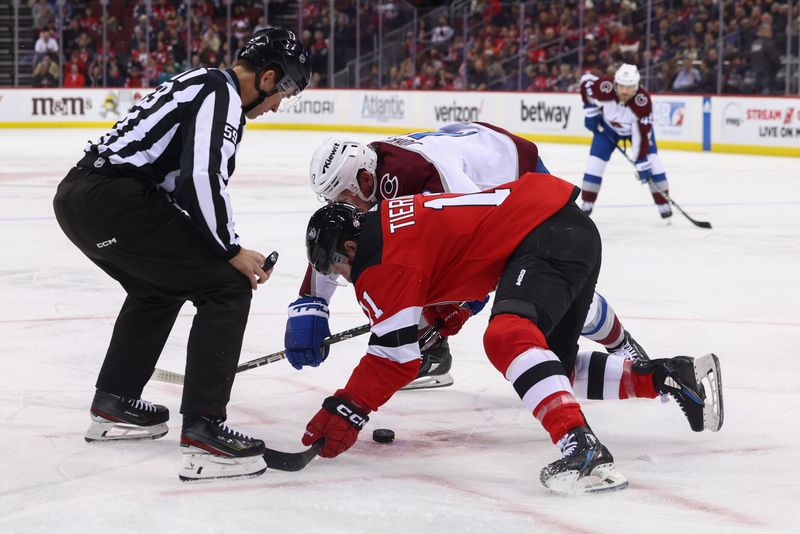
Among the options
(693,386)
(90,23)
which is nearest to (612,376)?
(693,386)

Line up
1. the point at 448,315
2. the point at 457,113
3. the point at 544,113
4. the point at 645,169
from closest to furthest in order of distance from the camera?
the point at 448,315
the point at 645,169
the point at 544,113
the point at 457,113

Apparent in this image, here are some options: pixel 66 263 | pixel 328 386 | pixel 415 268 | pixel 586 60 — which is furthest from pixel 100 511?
pixel 586 60

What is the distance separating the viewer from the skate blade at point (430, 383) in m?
3.70

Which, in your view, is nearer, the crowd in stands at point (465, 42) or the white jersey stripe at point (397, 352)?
the white jersey stripe at point (397, 352)

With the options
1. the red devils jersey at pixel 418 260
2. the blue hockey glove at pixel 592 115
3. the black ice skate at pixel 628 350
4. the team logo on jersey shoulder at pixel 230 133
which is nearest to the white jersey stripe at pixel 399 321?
the red devils jersey at pixel 418 260

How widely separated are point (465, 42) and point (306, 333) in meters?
15.0

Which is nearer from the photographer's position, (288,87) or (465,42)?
(288,87)

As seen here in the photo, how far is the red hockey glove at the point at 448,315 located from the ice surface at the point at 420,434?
0.80 ft

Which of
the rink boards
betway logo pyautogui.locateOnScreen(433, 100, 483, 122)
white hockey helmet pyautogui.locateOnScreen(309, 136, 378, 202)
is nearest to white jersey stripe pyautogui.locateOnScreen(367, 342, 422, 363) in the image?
white hockey helmet pyautogui.locateOnScreen(309, 136, 378, 202)

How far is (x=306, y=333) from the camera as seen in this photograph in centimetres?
311

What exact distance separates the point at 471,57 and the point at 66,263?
12.0 metres

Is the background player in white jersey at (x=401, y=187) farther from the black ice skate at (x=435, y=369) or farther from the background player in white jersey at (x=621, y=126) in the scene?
the background player in white jersey at (x=621, y=126)

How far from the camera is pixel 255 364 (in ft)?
10.7

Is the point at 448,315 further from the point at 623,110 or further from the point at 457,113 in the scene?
the point at 457,113
